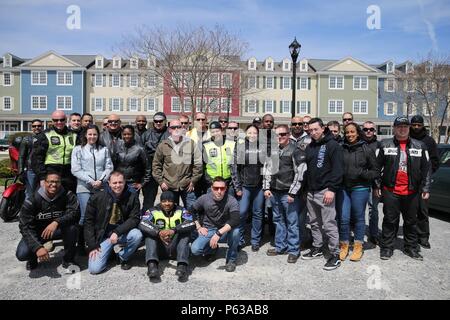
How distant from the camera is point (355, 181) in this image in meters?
4.91

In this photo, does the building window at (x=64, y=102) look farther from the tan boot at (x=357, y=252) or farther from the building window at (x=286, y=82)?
the tan boot at (x=357, y=252)

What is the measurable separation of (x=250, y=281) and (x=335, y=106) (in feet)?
132

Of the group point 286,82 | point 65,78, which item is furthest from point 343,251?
point 65,78

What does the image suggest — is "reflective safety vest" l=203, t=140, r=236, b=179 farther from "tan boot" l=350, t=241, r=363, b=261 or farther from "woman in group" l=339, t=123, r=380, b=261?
"tan boot" l=350, t=241, r=363, b=261

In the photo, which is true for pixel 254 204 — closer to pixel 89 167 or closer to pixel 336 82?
pixel 89 167

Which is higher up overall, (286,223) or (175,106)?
(175,106)

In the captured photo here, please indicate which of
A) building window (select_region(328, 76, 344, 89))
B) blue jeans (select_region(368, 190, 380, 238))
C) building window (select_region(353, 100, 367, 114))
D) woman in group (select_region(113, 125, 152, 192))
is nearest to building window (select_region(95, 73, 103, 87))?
building window (select_region(328, 76, 344, 89))

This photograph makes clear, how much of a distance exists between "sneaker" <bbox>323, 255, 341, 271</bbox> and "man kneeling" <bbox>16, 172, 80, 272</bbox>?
11.2 feet

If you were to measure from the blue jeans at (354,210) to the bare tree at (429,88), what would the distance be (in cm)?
2840

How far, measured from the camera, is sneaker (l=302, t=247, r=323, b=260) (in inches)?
194

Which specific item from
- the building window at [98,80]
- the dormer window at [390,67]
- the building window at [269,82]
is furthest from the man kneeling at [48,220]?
the dormer window at [390,67]
